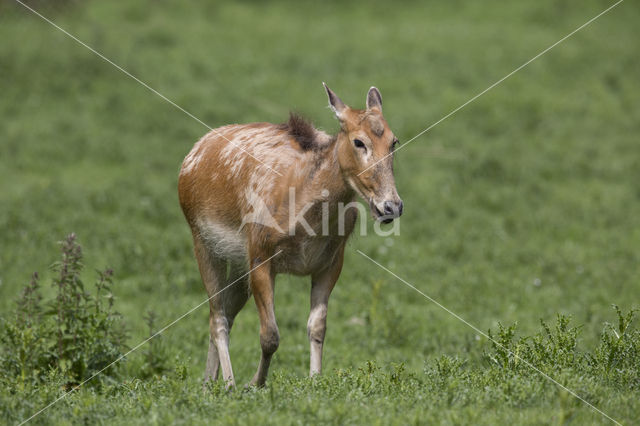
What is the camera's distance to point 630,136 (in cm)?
1852

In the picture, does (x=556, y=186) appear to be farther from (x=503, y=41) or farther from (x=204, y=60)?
(x=204, y=60)

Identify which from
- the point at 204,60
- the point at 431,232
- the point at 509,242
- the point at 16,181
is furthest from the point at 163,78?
the point at 509,242

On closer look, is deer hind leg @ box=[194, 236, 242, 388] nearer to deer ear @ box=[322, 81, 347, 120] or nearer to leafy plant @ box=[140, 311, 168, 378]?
leafy plant @ box=[140, 311, 168, 378]

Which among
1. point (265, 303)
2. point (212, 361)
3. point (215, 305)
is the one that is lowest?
point (212, 361)

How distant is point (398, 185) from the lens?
15.9 m

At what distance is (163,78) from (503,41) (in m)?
9.22

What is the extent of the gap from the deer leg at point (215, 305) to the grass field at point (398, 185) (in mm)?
353

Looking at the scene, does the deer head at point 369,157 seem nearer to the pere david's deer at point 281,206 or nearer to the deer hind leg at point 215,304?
the pere david's deer at point 281,206

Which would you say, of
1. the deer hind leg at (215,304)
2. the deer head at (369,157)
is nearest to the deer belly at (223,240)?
the deer hind leg at (215,304)

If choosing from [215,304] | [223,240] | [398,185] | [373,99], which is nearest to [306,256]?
[223,240]

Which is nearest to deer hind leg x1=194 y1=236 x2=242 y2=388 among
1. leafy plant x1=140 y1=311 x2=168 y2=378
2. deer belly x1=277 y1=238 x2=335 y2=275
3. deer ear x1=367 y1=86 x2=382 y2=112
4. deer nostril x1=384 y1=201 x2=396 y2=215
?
leafy plant x1=140 y1=311 x2=168 y2=378

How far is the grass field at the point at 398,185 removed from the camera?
21.0ft

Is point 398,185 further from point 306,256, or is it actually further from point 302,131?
point 306,256

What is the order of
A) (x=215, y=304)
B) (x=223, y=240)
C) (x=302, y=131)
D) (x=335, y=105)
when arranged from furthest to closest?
(x=215, y=304)
(x=223, y=240)
(x=302, y=131)
(x=335, y=105)
